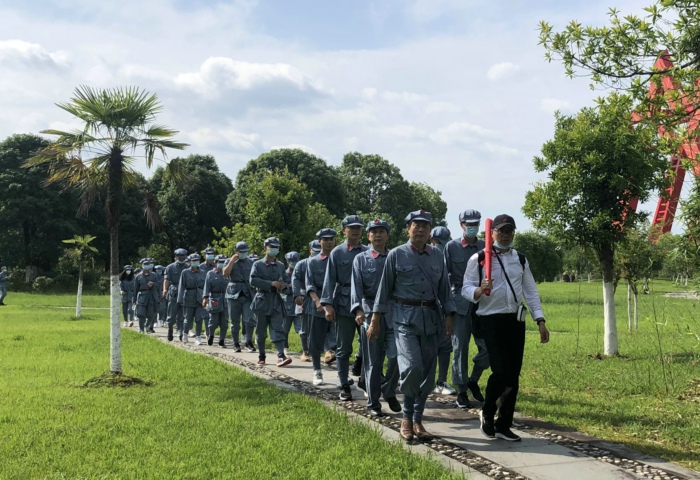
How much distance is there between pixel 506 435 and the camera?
608 centimetres

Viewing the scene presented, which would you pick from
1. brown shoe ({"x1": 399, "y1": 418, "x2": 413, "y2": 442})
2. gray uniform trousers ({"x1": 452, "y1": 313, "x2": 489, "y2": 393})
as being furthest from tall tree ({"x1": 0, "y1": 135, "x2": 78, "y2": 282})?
brown shoe ({"x1": 399, "y1": 418, "x2": 413, "y2": 442})

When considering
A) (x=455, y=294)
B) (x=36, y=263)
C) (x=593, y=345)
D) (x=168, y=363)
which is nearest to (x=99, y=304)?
(x=36, y=263)

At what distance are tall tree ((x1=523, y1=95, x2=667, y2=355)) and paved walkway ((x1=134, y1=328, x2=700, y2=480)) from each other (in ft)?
16.8

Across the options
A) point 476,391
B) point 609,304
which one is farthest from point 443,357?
point 609,304

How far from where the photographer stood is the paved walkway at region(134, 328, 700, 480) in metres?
5.00

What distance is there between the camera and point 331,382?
9531 millimetres

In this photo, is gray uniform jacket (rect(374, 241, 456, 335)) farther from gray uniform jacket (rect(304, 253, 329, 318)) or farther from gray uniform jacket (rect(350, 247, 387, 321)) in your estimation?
gray uniform jacket (rect(304, 253, 329, 318))

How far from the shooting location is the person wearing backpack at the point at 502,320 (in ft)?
19.9

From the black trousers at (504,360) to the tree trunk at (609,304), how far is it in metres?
6.08

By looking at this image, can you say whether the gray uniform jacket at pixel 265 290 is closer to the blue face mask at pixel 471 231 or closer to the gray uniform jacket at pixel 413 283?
the blue face mask at pixel 471 231

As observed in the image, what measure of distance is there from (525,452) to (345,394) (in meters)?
2.91

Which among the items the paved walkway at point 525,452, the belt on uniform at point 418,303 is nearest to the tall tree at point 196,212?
the paved walkway at point 525,452

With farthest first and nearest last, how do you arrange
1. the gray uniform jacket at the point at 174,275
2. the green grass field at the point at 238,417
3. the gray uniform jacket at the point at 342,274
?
the gray uniform jacket at the point at 174,275, the gray uniform jacket at the point at 342,274, the green grass field at the point at 238,417

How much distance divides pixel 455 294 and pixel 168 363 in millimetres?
5539
